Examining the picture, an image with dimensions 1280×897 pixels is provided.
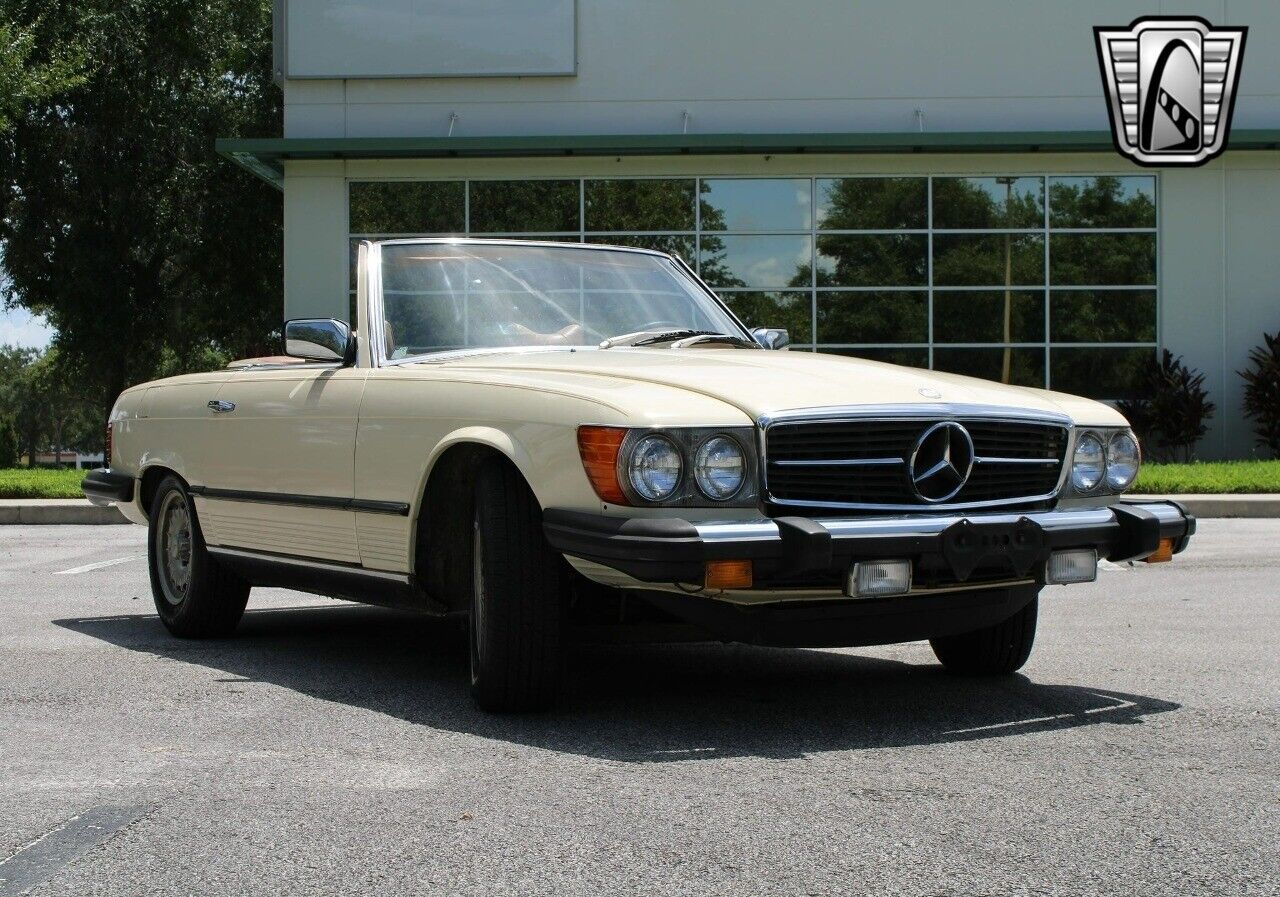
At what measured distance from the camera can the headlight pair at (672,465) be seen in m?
4.83

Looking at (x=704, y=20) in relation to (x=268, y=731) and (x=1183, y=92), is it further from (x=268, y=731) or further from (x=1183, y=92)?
(x=268, y=731)

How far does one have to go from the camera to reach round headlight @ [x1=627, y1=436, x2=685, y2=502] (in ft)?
15.9

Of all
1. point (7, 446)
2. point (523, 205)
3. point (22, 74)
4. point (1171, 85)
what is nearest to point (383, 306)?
point (523, 205)

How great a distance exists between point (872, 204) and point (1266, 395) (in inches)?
241

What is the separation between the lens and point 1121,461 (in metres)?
5.77

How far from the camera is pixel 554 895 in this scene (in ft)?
11.2

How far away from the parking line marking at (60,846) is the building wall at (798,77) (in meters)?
20.9

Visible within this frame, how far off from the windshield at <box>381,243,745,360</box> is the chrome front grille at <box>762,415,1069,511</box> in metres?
1.63

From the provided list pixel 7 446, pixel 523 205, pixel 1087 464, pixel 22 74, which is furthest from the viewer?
pixel 7 446

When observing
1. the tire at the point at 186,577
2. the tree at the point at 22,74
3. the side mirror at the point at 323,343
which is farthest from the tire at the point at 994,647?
the tree at the point at 22,74

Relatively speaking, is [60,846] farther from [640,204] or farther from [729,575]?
[640,204]

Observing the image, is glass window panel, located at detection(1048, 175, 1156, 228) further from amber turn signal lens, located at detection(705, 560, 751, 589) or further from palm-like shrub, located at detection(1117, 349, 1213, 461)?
amber turn signal lens, located at detection(705, 560, 751, 589)

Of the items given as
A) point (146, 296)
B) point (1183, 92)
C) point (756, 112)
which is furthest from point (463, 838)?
point (146, 296)

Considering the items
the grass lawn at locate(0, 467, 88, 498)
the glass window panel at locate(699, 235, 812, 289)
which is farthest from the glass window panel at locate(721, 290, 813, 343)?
the grass lawn at locate(0, 467, 88, 498)
